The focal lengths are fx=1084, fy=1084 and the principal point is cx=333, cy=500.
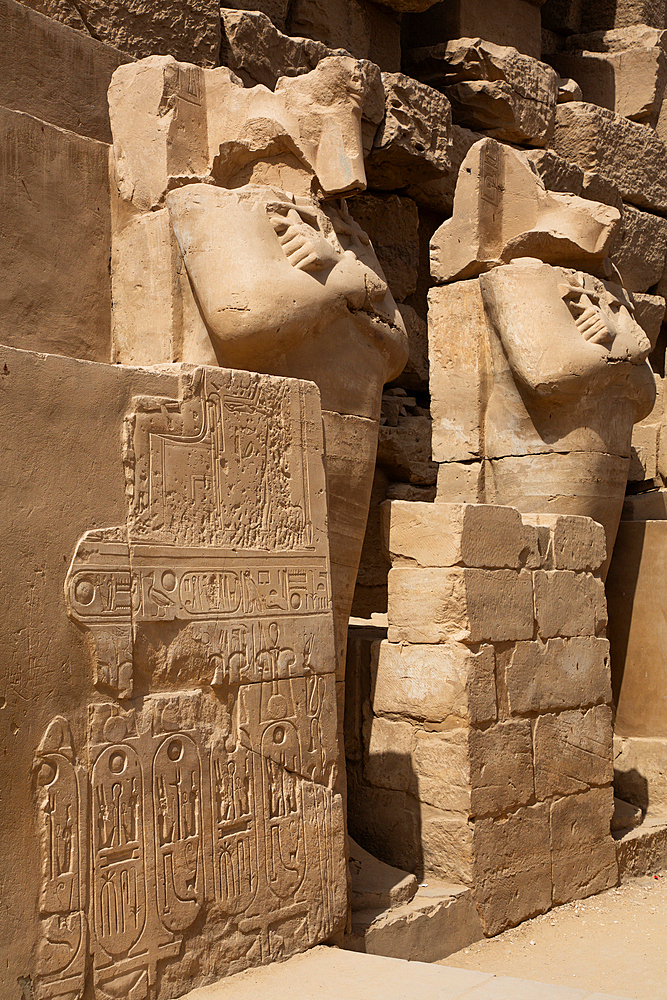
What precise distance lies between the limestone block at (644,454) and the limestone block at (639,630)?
125cm

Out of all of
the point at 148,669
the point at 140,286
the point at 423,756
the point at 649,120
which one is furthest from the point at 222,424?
the point at 649,120

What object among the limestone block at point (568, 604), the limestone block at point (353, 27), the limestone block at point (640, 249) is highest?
the limestone block at point (353, 27)

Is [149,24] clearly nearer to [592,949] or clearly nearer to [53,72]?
[53,72]

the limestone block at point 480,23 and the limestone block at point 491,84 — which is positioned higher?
the limestone block at point 480,23

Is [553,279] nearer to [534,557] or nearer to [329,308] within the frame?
[534,557]

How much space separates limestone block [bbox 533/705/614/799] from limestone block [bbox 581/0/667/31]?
7748mm

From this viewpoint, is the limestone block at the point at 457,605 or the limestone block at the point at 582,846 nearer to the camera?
the limestone block at the point at 457,605

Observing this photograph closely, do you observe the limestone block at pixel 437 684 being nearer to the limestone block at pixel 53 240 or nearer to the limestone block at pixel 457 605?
the limestone block at pixel 457 605

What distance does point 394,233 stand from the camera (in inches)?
312

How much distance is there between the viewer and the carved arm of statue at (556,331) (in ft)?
16.6

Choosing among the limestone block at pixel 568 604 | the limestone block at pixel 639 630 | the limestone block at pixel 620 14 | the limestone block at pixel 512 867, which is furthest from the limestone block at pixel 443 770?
the limestone block at pixel 620 14

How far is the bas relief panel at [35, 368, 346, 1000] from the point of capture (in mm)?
2740

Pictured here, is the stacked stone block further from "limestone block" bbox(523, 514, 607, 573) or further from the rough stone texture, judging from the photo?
the rough stone texture

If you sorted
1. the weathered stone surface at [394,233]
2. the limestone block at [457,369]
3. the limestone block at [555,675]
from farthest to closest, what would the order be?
1. the weathered stone surface at [394,233]
2. the limestone block at [457,369]
3. the limestone block at [555,675]
